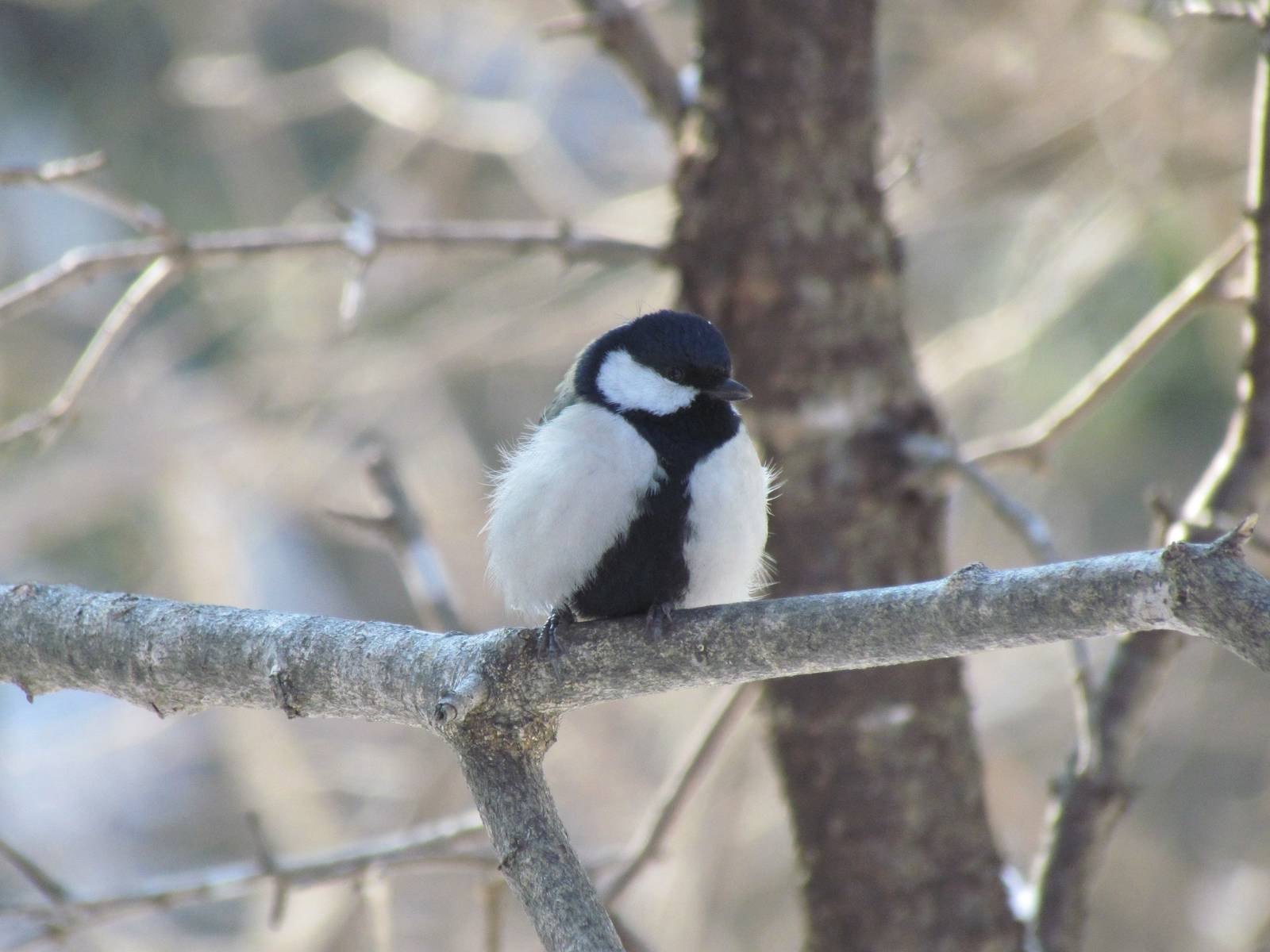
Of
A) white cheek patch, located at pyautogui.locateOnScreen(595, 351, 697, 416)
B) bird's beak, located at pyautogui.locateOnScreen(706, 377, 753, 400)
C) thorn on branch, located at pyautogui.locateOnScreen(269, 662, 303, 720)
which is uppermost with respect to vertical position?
white cheek patch, located at pyautogui.locateOnScreen(595, 351, 697, 416)

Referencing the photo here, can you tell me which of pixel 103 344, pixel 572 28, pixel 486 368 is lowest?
pixel 103 344

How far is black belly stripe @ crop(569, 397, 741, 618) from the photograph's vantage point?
2.17 m

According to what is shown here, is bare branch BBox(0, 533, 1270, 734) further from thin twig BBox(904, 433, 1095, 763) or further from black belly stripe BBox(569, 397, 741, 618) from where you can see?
thin twig BBox(904, 433, 1095, 763)

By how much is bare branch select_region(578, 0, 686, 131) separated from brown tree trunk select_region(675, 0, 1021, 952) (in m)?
0.16

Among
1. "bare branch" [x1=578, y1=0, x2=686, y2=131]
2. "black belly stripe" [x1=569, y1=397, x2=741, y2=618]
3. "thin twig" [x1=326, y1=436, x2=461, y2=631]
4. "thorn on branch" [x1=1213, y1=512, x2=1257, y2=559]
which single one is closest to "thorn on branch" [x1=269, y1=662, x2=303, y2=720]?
"black belly stripe" [x1=569, y1=397, x2=741, y2=618]

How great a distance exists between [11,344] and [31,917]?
485 centimetres

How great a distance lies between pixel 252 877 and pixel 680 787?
85cm

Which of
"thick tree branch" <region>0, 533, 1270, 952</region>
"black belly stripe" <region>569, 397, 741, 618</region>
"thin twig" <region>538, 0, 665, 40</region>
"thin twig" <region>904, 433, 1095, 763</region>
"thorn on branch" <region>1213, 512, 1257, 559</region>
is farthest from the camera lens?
"thin twig" <region>538, 0, 665, 40</region>

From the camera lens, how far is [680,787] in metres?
2.64

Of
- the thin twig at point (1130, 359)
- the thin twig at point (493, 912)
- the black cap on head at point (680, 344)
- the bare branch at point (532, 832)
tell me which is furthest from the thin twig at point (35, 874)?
the thin twig at point (1130, 359)

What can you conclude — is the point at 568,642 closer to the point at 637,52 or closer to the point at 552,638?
the point at 552,638

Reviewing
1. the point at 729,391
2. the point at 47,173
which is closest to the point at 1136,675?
the point at 729,391

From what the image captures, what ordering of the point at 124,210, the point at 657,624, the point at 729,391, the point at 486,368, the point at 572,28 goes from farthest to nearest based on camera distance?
the point at 486,368, the point at 572,28, the point at 124,210, the point at 729,391, the point at 657,624

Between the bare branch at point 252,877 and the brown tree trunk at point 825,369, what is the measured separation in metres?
0.71
